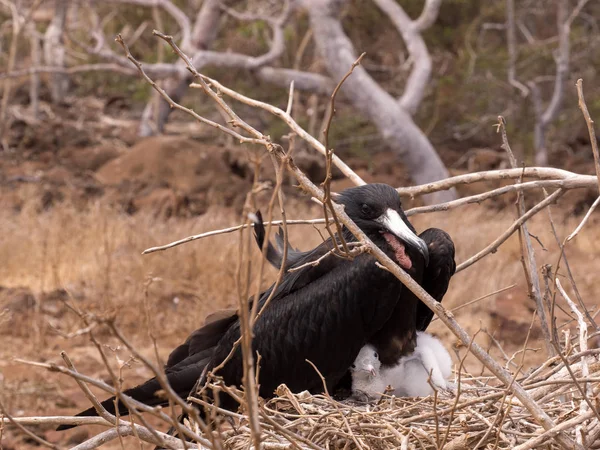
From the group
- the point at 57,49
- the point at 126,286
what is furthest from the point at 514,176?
the point at 57,49

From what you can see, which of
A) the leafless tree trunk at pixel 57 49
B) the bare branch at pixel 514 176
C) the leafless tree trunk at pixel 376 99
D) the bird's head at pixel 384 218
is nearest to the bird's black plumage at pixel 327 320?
the bird's head at pixel 384 218

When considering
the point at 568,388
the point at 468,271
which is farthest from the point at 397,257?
the point at 468,271

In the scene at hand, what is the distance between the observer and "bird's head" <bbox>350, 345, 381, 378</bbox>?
9.09 feet

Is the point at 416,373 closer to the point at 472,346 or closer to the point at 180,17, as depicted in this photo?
the point at 472,346

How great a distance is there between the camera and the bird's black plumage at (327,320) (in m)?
2.70

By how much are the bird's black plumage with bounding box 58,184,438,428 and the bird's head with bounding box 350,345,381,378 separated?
0.12 feet

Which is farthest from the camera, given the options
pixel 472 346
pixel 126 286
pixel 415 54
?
pixel 415 54

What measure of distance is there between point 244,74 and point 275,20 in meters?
2.96

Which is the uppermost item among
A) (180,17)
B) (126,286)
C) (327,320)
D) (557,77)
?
(180,17)

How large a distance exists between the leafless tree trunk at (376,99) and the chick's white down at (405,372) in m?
7.21

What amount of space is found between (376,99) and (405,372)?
750 centimetres

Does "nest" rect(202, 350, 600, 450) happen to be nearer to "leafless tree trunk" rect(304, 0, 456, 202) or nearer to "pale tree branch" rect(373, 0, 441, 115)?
"leafless tree trunk" rect(304, 0, 456, 202)

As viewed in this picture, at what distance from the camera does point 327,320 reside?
9.16 ft

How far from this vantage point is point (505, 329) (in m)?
5.94
